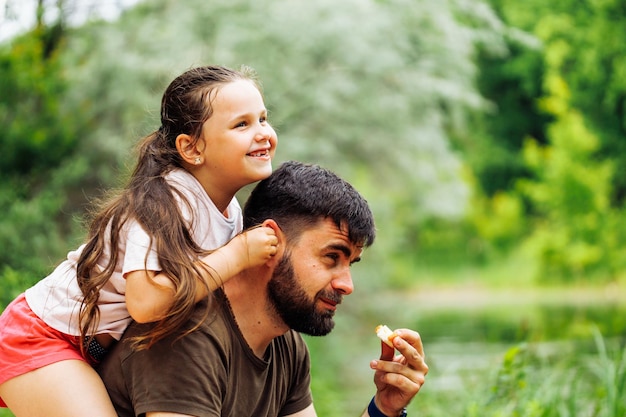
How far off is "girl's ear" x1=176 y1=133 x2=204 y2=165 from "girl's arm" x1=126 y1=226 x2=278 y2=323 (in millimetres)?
396

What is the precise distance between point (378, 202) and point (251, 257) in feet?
29.5

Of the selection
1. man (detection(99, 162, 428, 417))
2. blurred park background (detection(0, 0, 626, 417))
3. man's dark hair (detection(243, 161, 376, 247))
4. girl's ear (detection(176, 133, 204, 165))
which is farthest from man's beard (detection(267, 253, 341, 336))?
blurred park background (detection(0, 0, 626, 417))

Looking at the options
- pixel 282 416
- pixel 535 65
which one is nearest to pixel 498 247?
pixel 535 65

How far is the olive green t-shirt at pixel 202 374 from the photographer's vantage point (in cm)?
262

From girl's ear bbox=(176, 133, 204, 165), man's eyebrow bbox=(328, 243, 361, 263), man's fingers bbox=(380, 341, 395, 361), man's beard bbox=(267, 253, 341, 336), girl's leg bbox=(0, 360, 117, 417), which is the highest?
girl's ear bbox=(176, 133, 204, 165)

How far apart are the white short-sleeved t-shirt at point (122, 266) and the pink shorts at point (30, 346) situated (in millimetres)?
29

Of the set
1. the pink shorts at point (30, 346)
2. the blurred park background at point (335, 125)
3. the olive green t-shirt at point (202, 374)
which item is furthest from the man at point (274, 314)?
the blurred park background at point (335, 125)

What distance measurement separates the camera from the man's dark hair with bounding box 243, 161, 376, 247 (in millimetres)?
2918

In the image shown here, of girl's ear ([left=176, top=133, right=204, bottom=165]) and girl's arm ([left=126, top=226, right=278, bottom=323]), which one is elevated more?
girl's ear ([left=176, top=133, right=204, bottom=165])


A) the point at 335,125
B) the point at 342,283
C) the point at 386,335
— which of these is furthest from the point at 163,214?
the point at 335,125

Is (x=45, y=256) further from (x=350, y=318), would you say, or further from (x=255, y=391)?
(x=255, y=391)

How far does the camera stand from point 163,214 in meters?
2.81

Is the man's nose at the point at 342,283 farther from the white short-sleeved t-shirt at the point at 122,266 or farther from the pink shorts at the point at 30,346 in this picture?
the pink shorts at the point at 30,346

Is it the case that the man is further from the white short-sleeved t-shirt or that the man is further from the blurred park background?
the blurred park background
